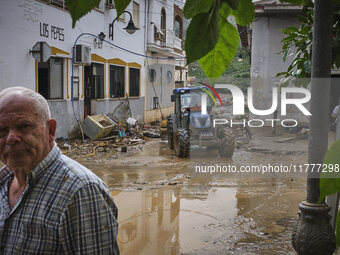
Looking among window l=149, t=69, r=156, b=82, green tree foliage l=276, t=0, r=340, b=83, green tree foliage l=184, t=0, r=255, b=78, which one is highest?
window l=149, t=69, r=156, b=82

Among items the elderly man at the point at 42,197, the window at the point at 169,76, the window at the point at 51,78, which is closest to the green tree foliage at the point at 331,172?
the elderly man at the point at 42,197

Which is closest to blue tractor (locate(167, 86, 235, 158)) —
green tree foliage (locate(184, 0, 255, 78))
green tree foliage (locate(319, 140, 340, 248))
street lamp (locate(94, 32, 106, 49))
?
street lamp (locate(94, 32, 106, 49))

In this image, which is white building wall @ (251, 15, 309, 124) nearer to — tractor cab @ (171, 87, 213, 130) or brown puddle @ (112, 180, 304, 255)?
tractor cab @ (171, 87, 213, 130)

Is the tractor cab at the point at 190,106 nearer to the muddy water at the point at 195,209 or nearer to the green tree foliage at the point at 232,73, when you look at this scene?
the green tree foliage at the point at 232,73

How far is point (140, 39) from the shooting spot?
66.9ft

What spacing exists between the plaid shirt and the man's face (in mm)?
54

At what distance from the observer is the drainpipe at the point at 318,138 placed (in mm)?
1442

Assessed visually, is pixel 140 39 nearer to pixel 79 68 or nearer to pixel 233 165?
pixel 79 68

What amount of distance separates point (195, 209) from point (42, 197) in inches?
238

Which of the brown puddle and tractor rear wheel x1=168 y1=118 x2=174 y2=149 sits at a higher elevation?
tractor rear wheel x1=168 y1=118 x2=174 y2=149

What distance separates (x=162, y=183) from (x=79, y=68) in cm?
681

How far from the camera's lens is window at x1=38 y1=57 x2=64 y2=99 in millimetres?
12695

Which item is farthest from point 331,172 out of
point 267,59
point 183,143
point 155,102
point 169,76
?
point 169,76

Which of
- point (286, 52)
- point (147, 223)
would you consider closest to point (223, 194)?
point (147, 223)
